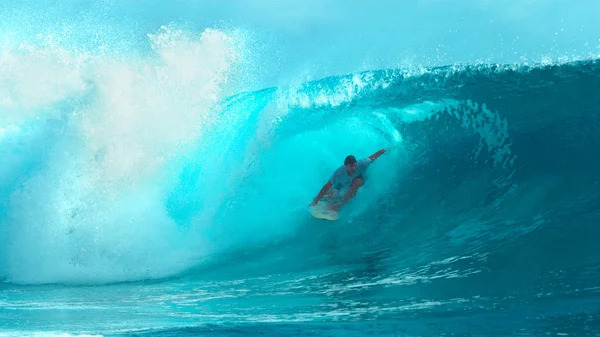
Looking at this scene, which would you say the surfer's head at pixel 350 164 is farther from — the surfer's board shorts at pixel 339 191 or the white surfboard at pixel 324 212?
the white surfboard at pixel 324 212

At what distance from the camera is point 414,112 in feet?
30.7

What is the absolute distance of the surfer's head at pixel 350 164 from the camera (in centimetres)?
673

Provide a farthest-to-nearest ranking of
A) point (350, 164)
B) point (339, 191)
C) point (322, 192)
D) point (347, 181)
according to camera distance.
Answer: point (322, 192) < point (339, 191) < point (347, 181) < point (350, 164)

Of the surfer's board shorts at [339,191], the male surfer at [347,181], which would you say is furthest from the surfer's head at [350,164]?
the surfer's board shorts at [339,191]

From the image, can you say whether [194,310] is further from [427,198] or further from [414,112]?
[414,112]

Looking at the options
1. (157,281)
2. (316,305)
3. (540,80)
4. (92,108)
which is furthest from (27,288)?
(540,80)

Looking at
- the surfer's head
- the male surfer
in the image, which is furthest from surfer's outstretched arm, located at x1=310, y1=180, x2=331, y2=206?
the surfer's head

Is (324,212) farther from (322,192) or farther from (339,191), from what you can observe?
(339,191)

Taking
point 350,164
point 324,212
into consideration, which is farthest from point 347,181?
point 324,212

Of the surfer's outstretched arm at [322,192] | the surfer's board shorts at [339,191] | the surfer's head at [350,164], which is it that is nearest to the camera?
the surfer's head at [350,164]

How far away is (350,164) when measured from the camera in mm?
6762

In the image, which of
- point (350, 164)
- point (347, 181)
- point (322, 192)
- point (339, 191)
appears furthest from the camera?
point (322, 192)

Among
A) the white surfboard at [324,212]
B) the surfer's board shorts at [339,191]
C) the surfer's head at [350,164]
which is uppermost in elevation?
the surfer's head at [350,164]

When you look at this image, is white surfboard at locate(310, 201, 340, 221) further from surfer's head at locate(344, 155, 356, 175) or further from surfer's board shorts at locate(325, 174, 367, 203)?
surfer's head at locate(344, 155, 356, 175)
